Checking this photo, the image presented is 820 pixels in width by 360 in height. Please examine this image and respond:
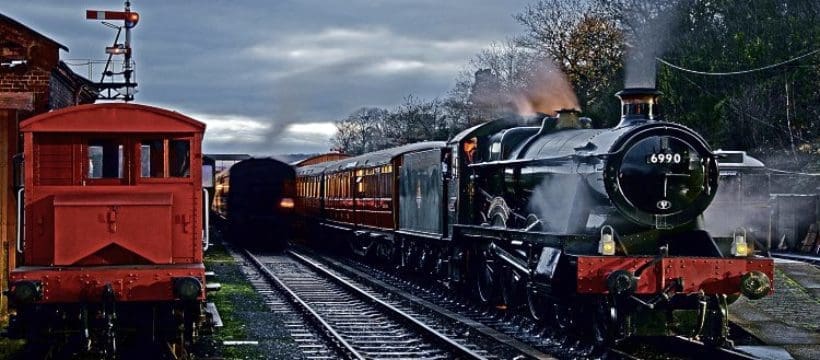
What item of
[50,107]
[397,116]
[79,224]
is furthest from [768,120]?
[397,116]

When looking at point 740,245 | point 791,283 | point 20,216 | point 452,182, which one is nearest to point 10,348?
point 20,216

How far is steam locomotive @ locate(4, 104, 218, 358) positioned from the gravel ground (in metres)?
1.28

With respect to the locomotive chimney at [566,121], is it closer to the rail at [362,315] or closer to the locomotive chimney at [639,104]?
the locomotive chimney at [639,104]

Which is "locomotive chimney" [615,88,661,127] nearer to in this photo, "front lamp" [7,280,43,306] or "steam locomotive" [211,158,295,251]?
"front lamp" [7,280,43,306]

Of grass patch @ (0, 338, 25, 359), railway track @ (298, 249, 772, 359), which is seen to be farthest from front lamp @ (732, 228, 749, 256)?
grass patch @ (0, 338, 25, 359)

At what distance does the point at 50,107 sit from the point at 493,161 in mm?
6765

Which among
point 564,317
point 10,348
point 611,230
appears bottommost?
point 10,348

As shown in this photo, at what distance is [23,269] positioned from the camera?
10969 millimetres

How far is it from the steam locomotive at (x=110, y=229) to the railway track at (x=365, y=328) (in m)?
2.34

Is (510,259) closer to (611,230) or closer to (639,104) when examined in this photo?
(611,230)

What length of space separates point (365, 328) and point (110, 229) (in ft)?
16.5

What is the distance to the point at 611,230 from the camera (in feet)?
40.8

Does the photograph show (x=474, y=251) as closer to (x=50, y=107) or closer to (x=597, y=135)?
(x=597, y=135)

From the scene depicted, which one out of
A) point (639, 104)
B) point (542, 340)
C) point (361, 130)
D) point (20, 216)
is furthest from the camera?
point (361, 130)
